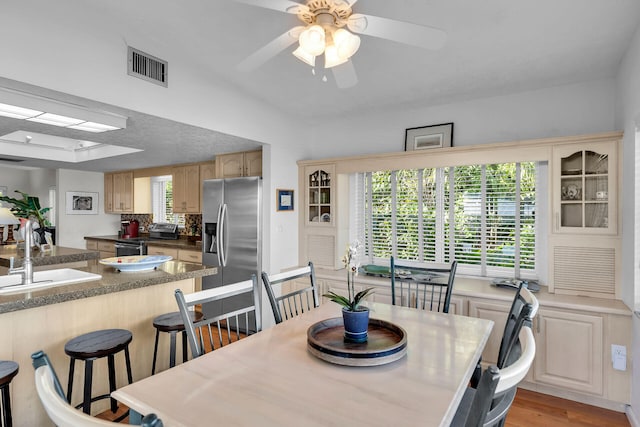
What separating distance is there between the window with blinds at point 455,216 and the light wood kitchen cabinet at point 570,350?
0.74 metres

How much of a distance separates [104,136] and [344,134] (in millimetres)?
2521

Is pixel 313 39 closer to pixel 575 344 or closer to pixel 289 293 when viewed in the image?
pixel 289 293

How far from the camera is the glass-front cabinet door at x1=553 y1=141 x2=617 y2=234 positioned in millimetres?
2594

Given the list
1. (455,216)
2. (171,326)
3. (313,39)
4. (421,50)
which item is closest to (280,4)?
(313,39)

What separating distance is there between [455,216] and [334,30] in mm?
2478

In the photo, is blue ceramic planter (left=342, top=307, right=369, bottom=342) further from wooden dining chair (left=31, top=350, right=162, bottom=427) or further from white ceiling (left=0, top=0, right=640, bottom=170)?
white ceiling (left=0, top=0, right=640, bottom=170)

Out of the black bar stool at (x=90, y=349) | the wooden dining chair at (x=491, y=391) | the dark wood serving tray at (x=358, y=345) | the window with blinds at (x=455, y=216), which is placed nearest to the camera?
the wooden dining chair at (x=491, y=391)

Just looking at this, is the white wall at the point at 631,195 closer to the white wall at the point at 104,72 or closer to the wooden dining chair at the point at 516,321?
the wooden dining chair at the point at 516,321

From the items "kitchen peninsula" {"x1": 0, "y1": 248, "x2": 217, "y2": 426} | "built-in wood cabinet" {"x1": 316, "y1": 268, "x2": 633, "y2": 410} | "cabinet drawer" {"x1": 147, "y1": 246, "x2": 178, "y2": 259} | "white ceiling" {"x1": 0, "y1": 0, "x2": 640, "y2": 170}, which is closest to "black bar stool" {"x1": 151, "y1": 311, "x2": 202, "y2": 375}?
"kitchen peninsula" {"x1": 0, "y1": 248, "x2": 217, "y2": 426}

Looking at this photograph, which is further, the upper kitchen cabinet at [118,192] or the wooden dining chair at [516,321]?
A: the upper kitchen cabinet at [118,192]

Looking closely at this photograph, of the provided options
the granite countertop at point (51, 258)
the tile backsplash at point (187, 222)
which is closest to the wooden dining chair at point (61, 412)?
the granite countertop at point (51, 258)

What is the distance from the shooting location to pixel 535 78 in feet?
9.52

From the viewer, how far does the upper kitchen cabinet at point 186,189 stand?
5129 millimetres

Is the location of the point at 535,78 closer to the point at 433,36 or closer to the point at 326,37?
the point at 433,36
